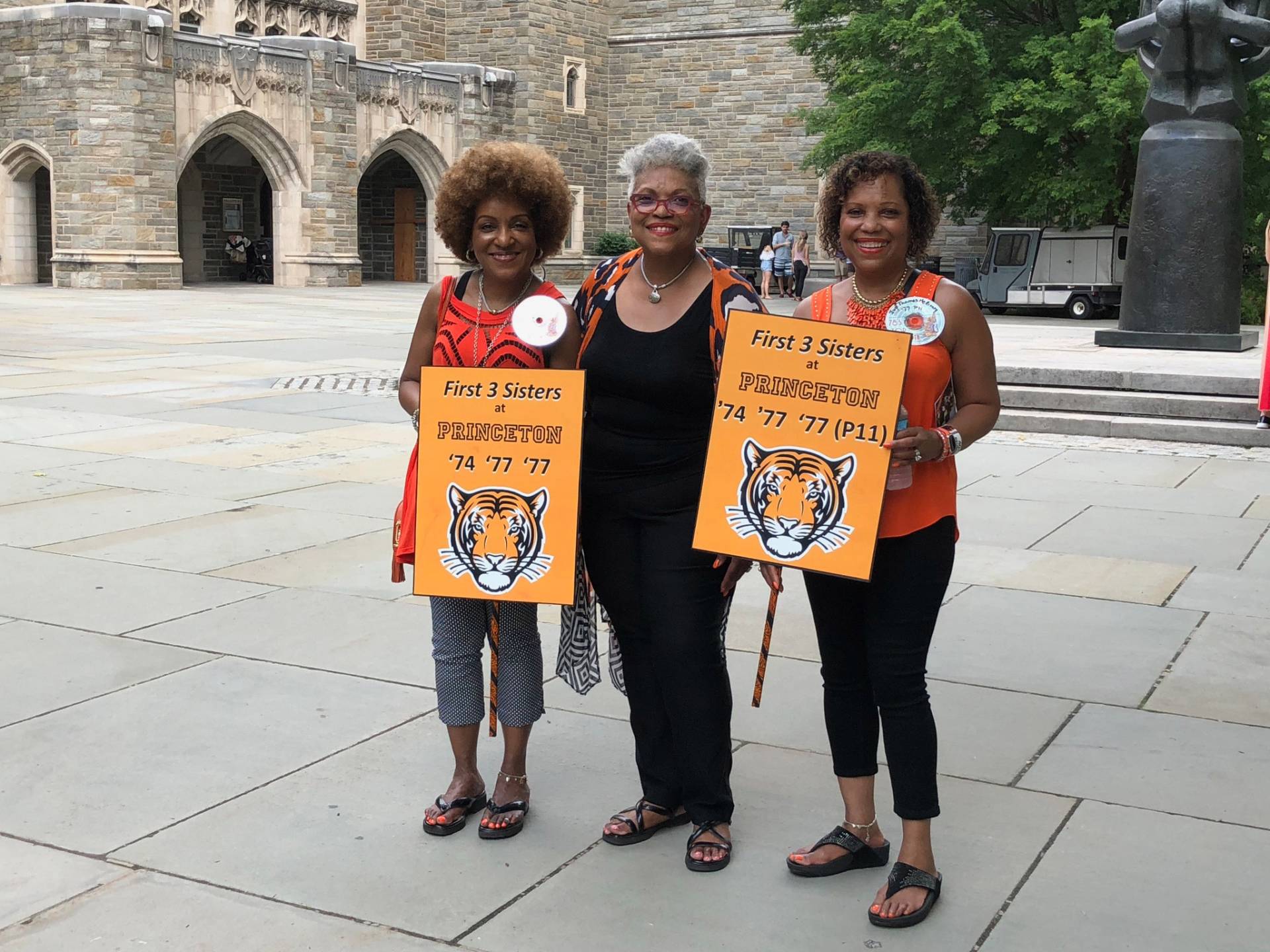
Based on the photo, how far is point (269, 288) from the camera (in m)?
31.9

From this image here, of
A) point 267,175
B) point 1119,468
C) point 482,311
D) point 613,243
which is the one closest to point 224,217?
point 267,175

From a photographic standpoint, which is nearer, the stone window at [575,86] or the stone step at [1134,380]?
the stone step at [1134,380]

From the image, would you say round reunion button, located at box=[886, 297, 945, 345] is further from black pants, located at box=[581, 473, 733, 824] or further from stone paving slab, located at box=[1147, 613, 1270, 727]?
stone paving slab, located at box=[1147, 613, 1270, 727]

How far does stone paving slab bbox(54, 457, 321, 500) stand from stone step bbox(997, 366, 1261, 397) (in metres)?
5.39

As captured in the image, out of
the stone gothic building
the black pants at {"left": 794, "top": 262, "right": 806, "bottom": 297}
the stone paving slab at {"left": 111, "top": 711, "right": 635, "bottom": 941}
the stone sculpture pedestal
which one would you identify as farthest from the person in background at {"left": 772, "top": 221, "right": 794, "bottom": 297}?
the stone paving slab at {"left": 111, "top": 711, "right": 635, "bottom": 941}

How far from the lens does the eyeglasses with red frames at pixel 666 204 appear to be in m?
3.01

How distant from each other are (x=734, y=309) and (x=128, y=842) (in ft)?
5.65

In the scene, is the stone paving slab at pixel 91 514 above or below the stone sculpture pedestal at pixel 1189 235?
below

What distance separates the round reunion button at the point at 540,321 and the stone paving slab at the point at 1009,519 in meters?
3.70

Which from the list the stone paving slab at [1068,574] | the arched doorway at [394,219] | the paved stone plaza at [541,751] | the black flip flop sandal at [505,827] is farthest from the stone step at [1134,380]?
the arched doorway at [394,219]

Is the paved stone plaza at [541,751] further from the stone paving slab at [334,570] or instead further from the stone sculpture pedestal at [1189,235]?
the stone sculpture pedestal at [1189,235]

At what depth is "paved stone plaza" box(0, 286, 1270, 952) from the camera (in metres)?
2.89

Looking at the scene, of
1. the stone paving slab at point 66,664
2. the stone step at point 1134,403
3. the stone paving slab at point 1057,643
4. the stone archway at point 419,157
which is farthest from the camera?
the stone archway at point 419,157

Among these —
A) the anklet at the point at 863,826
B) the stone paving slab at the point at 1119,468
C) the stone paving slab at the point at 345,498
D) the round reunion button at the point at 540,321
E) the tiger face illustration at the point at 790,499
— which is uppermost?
the round reunion button at the point at 540,321
